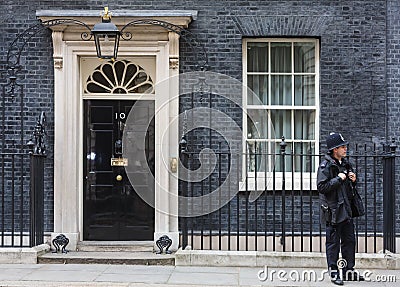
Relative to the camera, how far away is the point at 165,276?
399 inches

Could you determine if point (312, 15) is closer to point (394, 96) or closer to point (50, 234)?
point (394, 96)

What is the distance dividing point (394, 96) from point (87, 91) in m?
5.03

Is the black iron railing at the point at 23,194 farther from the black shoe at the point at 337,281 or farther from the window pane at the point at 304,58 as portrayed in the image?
the black shoe at the point at 337,281

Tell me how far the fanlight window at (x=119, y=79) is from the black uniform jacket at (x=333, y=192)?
3.81m

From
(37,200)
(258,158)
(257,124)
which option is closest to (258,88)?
(257,124)

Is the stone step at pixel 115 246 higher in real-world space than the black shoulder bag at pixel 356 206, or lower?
lower

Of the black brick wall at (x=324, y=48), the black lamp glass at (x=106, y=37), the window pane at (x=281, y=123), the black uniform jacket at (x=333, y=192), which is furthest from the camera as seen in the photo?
the window pane at (x=281, y=123)

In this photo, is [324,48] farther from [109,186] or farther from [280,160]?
[109,186]

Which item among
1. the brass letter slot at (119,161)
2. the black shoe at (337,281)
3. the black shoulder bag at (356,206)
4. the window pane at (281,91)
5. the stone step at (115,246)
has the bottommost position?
the black shoe at (337,281)

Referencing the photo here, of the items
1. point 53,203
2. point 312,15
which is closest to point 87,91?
point 53,203

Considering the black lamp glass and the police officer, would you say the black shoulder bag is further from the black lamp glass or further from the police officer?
the black lamp glass

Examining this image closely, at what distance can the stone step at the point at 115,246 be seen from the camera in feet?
38.6

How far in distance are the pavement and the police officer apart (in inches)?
15.2

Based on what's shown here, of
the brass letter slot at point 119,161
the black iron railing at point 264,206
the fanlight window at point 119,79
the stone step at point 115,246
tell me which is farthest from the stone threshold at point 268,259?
the fanlight window at point 119,79
